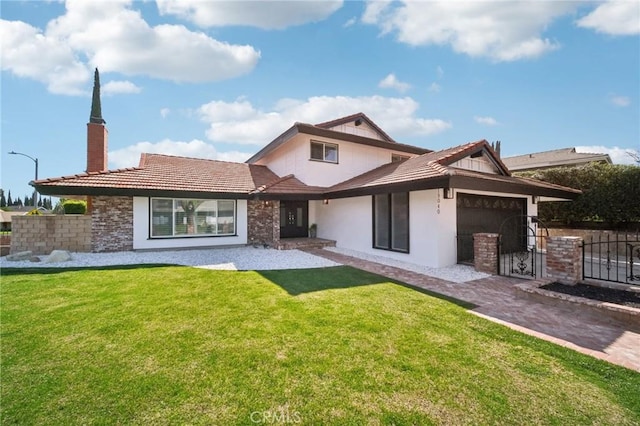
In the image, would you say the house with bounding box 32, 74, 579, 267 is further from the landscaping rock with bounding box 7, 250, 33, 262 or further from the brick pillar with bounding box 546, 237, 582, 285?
the brick pillar with bounding box 546, 237, 582, 285

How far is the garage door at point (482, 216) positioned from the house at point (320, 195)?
0.23 feet

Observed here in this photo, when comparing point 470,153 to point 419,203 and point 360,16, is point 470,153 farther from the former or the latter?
point 360,16

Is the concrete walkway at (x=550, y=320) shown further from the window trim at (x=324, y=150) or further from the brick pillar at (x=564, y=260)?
the window trim at (x=324, y=150)

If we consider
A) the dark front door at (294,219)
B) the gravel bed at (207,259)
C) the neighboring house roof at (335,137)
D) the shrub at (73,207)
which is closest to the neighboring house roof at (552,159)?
the neighboring house roof at (335,137)

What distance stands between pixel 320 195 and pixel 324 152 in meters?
2.84

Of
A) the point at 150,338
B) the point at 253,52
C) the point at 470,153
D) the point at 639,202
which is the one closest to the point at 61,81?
the point at 253,52

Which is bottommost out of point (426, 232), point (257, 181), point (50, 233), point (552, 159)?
point (50, 233)

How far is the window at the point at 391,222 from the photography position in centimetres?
1105

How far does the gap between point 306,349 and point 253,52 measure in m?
12.0

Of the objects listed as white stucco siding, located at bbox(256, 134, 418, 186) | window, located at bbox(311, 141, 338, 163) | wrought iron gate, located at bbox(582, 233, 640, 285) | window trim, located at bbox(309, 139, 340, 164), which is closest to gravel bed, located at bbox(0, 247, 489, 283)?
wrought iron gate, located at bbox(582, 233, 640, 285)

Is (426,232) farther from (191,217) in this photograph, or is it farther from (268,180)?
(191,217)

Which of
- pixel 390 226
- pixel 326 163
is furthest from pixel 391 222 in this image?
pixel 326 163

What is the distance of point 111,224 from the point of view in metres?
12.1

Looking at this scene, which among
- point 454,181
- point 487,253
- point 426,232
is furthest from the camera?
point 426,232
